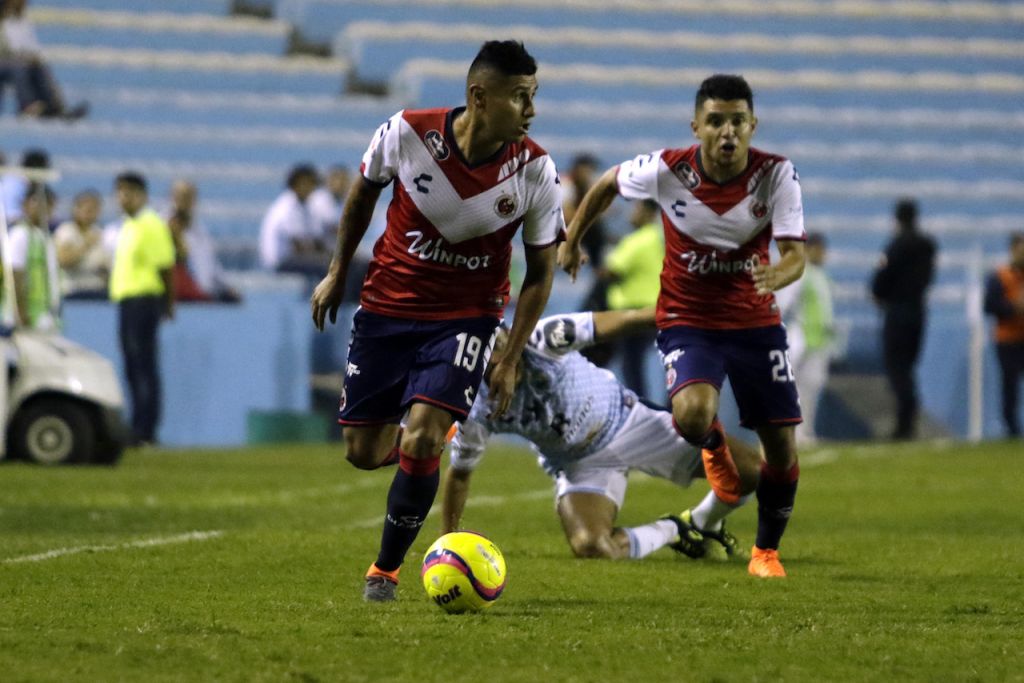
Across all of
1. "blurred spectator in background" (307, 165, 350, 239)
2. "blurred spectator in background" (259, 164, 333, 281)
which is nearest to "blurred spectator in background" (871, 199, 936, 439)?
"blurred spectator in background" (307, 165, 350, 239)

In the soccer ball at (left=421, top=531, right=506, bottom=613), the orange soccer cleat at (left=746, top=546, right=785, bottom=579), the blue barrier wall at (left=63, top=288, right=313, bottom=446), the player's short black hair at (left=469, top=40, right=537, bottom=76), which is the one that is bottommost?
the blue barrier wall at (left=63, top=288, right=313, bottom=446)

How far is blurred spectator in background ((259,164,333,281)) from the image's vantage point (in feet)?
→ 61.0

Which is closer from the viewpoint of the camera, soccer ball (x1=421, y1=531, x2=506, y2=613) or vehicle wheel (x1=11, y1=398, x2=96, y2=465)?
soccer ball (x1=421, y1=531, x2=506, y2=613)

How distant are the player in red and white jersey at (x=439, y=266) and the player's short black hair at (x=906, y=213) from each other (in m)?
13.6

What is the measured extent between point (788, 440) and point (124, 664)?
3827mm

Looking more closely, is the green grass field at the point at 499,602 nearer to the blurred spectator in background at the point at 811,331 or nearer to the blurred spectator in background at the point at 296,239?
the blurred spectator in background at the point at 296,239

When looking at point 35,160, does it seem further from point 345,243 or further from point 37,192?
point 345,243

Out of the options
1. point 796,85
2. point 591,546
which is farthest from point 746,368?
point 796,85

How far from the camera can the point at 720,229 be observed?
26.5 feet

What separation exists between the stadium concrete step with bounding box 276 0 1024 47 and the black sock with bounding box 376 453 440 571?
18.7 meters

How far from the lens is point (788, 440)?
26.3ft

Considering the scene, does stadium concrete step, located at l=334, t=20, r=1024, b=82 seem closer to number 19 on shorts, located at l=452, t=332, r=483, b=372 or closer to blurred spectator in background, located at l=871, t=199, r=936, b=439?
blurred spectator in background, located at l=871, t=199, r=936, b=439

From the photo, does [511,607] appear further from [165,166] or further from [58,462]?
[165,166]

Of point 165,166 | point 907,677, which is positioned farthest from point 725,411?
point 907,677
